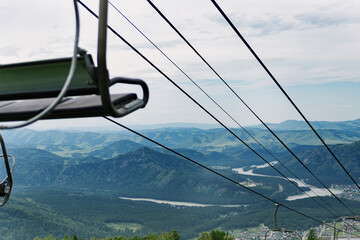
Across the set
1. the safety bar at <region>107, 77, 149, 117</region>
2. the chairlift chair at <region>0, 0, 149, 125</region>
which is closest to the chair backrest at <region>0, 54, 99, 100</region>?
the chairlift chair at <region>0, 0, 149, 125</region>

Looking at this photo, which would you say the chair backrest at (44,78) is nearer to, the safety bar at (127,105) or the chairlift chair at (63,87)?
the chairlift chair at (63,87)

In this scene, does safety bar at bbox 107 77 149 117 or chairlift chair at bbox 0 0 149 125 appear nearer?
chairlift chair at bbox 0 0 149 125

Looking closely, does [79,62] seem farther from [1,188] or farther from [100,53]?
[1,188]

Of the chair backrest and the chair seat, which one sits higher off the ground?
the chair backrest

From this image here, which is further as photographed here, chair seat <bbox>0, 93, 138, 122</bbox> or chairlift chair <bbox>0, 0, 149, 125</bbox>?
chair seat <bbox>0, 93, 138, 122</bbox>

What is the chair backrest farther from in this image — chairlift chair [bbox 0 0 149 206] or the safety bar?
the safety bar

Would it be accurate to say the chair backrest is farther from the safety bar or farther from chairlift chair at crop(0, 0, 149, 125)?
the safety bar

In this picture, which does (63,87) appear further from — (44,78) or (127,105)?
(127,105)

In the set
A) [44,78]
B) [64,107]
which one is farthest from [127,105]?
[44,78]

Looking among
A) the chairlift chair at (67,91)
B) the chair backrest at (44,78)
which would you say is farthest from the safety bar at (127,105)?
the chair backrest at (44,78)
